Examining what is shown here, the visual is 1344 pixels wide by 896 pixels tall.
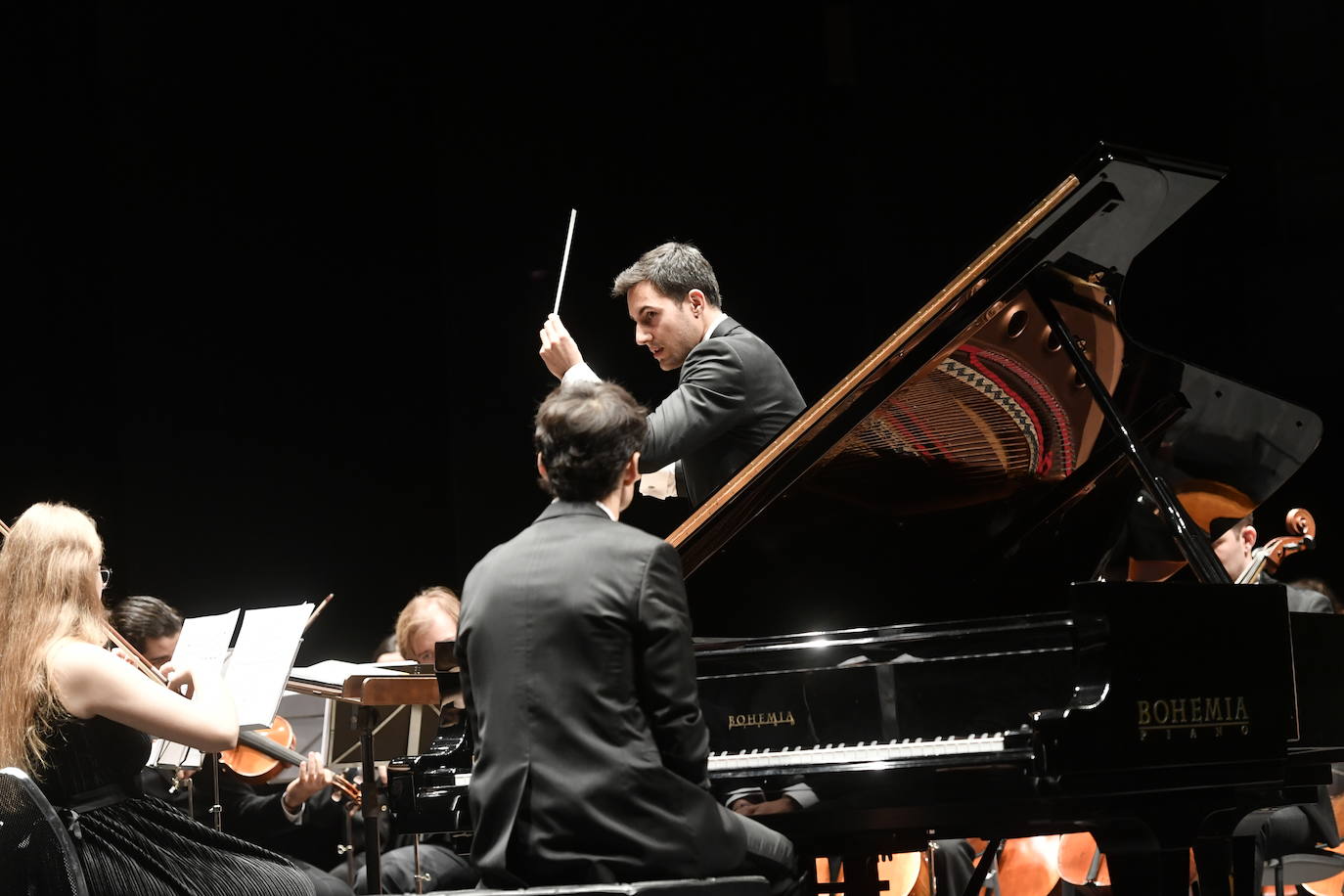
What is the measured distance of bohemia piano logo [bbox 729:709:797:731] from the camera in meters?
2.69

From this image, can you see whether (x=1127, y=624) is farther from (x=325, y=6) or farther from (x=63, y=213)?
(x=325, y=6)

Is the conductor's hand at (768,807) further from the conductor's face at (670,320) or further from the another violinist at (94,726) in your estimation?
the conductor's face at (670,320)

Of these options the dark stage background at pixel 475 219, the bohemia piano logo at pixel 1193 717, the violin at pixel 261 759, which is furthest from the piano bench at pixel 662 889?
the dark stage background at pixel 475 219

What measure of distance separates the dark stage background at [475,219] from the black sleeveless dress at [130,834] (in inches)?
100

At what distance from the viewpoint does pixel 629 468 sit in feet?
7.27

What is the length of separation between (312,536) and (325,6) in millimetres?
2236

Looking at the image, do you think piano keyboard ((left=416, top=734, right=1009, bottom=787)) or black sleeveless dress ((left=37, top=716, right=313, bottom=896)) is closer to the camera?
piano keyboard ((left=416, top=734, right=1009, bottom=787))

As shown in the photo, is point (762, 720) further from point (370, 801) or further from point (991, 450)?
point (370, 801)

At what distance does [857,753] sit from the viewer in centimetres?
254

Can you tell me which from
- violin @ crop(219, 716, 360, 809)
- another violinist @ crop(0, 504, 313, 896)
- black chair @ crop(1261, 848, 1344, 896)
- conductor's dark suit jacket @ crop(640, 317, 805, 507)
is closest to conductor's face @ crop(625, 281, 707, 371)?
conductor's dark suit jacket @ crop(640, 317, 805, 507)

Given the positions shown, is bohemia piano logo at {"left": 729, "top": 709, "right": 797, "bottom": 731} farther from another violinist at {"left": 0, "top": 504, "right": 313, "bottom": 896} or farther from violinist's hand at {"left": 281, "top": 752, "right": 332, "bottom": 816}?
violinist's hand at {"left": 281, "top": 752, "right": 332, "bottom": 816}

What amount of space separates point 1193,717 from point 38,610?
2150mm

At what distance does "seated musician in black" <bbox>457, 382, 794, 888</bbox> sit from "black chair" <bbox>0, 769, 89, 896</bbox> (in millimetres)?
905

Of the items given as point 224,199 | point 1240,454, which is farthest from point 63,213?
point 1240,454
